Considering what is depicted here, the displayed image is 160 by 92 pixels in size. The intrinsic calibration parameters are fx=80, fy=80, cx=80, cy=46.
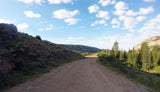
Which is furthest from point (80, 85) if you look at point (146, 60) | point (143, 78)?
point (146, 60)

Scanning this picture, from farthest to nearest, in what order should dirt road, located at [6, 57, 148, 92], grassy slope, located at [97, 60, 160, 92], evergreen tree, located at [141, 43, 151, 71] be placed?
evergreen tree, located at [141, 43, 151, 71]
grassy slope, located at [97, 60, 160, 92]
dirt road, located at [6, 57, 148, 92]

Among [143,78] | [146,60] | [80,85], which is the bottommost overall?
[146,60]

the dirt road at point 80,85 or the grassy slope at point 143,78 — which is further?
the grassy slope at point 143,78

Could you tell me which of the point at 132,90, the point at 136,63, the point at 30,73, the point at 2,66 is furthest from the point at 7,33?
the point at 136,63

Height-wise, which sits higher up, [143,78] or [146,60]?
[143,78]

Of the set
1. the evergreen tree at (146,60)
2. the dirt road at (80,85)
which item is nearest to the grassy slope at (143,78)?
the dirt road at (80,85)

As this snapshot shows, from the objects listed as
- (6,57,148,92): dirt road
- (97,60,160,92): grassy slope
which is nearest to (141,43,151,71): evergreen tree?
(97,60,160,92): grassy slope

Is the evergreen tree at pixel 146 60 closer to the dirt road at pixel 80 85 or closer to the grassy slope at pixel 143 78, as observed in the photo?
the grassy slope at pixel 143 78

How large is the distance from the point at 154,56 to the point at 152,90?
53388 mm

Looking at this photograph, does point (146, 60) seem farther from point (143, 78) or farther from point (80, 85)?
point (80, 85)

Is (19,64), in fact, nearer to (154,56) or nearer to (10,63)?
(10,63)

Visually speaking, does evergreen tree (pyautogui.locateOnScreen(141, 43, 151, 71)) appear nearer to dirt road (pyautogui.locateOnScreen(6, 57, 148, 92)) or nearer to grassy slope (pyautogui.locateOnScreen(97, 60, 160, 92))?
grassy slope (pyautogui.locateOnScreen(97, 60, 160, 92))

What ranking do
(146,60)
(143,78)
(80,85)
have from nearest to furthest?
1. (80,85)
2. (143,78)
3. (146,60)

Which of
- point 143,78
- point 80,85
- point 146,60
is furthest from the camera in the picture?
point 146,60
